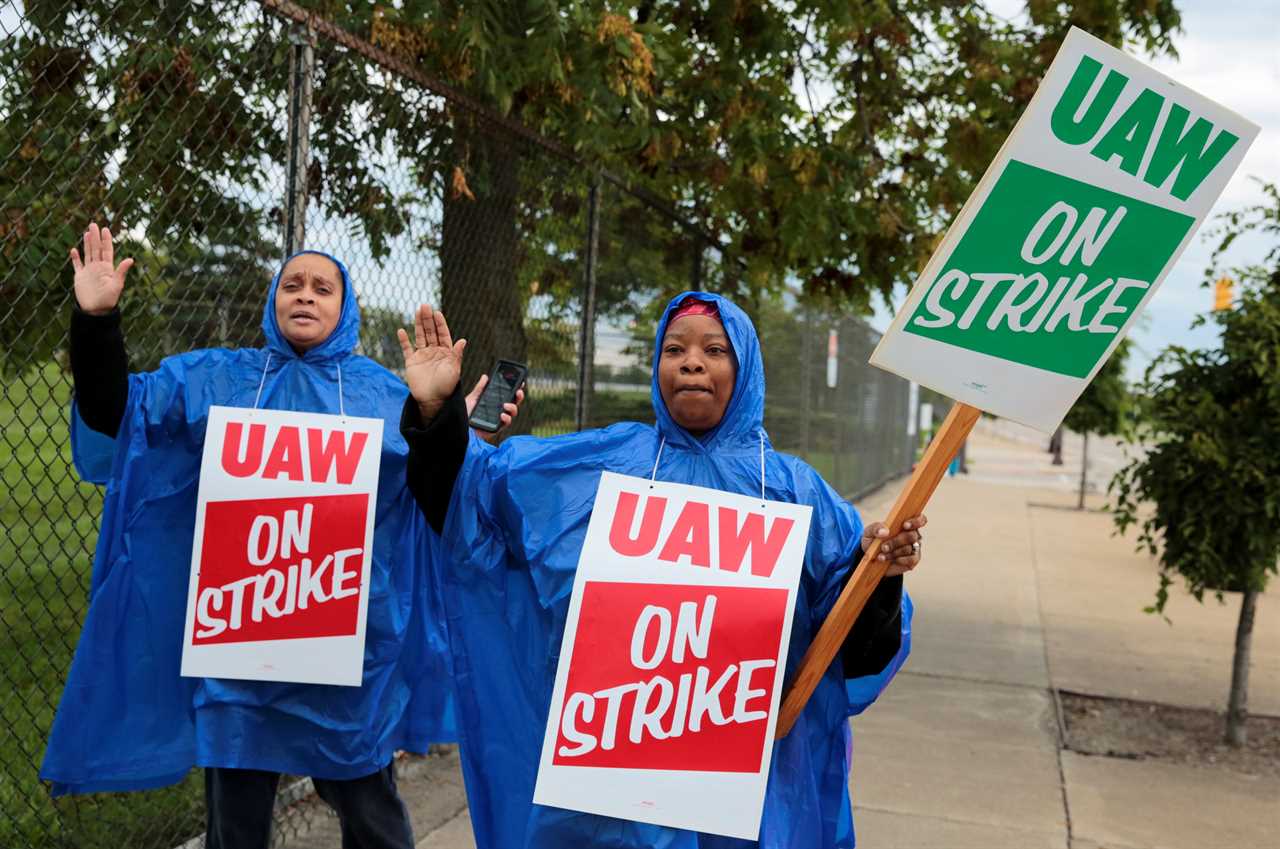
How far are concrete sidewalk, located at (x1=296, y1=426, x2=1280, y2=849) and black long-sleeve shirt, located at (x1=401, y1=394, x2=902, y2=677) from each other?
2104 mm

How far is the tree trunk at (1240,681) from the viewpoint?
6.62 metres

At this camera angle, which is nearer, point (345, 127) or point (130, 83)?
point (130, 83)

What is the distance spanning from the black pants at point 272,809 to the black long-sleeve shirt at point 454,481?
88 cm

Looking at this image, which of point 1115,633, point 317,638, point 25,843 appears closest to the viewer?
point 317,638

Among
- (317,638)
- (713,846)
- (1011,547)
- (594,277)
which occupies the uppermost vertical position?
(594,277)

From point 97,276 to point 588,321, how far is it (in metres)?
3.54

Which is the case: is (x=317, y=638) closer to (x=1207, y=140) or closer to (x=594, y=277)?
(x=1207, y=140)

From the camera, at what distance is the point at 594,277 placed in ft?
21.2

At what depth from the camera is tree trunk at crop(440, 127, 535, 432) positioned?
209 inches

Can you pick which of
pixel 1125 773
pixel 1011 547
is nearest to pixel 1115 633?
pixel 1125 773

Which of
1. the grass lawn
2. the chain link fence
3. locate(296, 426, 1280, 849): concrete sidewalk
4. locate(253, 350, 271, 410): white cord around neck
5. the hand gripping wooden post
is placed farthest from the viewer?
locate(296, 426, 1280, 849): concrete sidewalk

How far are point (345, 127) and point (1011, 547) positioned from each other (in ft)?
38.8

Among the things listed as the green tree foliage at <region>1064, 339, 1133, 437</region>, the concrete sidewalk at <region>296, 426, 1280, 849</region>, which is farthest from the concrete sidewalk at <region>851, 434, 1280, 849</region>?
the green tree foliage at <region>1064, 339, 1133, 437</region>

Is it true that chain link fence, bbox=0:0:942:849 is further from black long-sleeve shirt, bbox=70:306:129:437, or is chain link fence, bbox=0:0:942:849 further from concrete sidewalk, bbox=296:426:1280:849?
concrete sidewalk, bbox=296:426:1280:849
